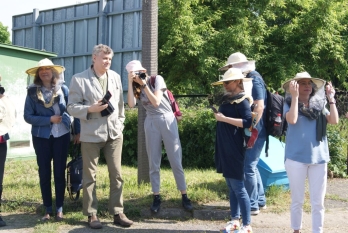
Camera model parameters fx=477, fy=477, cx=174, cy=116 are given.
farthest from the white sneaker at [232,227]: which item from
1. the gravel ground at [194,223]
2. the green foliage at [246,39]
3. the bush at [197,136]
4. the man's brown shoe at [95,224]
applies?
the green foliage at [246,39]

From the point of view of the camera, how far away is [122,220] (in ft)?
18.6

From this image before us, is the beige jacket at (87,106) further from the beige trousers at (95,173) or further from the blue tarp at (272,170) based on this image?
the blue tarp at (272,170)

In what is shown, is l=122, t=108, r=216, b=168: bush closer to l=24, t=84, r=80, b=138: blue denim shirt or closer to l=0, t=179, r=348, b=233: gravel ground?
l=0, t=179, r=348, b=233: gravel ground

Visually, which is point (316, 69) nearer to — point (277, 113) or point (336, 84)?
point (336, 84)

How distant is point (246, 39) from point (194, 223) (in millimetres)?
13623

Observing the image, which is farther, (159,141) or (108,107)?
(159,141)

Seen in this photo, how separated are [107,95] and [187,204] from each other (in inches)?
69.2

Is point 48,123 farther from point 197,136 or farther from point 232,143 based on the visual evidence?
point 197,136

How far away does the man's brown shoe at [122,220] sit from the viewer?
18.6ft

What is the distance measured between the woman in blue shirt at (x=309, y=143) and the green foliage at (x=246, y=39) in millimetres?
13316

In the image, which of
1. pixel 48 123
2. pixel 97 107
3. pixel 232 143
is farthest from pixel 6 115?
pixel 232 143

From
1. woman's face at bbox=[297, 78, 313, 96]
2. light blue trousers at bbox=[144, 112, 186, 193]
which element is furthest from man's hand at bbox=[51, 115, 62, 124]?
woman's face at bbox=[297, 78, 313, 96]

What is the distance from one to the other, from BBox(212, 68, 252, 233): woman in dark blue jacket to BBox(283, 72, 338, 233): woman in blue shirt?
1.50ft

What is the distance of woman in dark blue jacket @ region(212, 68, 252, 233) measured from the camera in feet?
16.3
